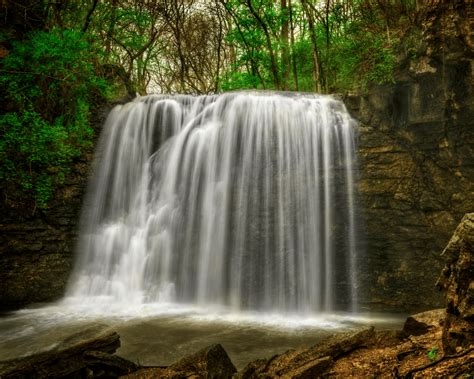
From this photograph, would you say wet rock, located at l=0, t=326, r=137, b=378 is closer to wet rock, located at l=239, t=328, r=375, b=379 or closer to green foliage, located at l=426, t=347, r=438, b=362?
wet rock, located at l=239, t=328, r=375, b=379

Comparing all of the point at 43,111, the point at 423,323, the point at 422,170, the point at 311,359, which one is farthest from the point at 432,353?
the point at 43,111

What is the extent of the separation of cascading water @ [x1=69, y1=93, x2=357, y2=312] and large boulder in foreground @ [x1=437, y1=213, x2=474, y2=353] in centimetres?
512

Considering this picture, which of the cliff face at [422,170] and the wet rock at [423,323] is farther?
the cliff face at [422,170]

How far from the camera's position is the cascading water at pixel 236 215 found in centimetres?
826

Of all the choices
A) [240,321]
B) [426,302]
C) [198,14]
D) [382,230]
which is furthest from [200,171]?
[198,14]

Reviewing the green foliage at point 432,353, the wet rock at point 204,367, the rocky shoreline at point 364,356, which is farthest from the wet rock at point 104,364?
the green foliage at point 432,353

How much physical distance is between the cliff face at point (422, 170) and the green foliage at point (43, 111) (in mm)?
7307

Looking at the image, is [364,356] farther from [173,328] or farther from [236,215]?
[236,215]

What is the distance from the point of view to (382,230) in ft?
27.2

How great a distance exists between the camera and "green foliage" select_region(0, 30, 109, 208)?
27.3 ft

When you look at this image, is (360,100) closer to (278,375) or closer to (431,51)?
(431,51)

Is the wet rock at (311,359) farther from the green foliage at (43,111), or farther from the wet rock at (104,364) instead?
the green foliage at (43,111)

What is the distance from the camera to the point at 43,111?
989 centimetres

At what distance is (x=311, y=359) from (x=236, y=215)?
5236mm
